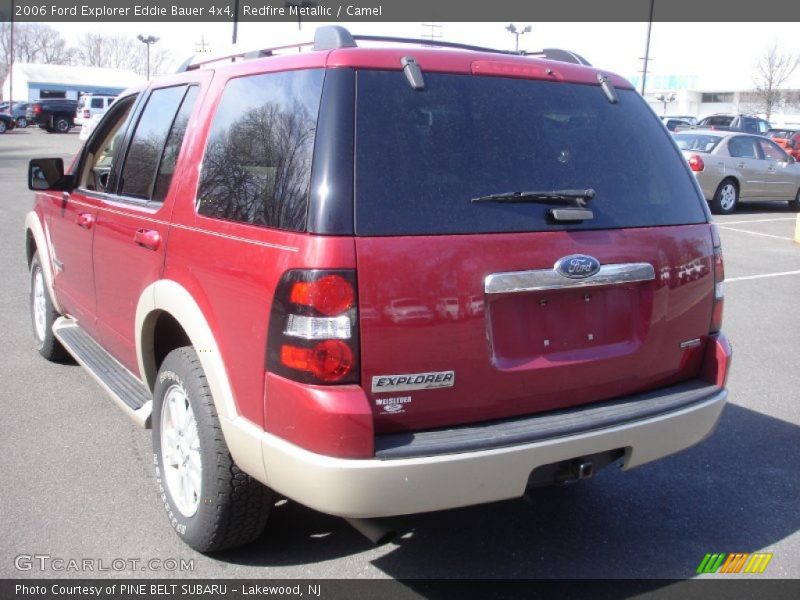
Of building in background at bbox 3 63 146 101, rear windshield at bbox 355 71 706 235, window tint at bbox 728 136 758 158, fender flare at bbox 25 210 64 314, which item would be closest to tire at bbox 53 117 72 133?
building in background at bbox 3 63 146 101

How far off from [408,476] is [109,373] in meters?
2.35

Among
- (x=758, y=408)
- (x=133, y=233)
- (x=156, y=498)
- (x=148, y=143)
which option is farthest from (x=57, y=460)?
(x=758, y=408)

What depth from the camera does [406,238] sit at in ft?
8.95

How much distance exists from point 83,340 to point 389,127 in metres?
3.04

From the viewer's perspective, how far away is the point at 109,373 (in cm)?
439

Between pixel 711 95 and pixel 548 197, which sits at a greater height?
pixel 711 95

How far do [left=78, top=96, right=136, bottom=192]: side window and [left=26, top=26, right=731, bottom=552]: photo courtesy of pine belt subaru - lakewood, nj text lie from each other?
1.02 m

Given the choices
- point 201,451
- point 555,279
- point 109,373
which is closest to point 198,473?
point 201,451

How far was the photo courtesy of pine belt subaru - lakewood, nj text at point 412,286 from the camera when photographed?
2680mm

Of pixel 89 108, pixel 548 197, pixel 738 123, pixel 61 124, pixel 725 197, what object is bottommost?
pixel 725 197

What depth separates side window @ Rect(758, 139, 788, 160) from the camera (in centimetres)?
1756

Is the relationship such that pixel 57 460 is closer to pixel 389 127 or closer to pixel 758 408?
pixel 389 127

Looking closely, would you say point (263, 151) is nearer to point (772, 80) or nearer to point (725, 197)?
point (725, 197)

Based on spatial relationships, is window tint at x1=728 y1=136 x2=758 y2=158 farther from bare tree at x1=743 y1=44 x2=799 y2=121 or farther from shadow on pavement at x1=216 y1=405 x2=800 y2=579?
bare tree at x1=743 y1=44 x2=799 y2=121
